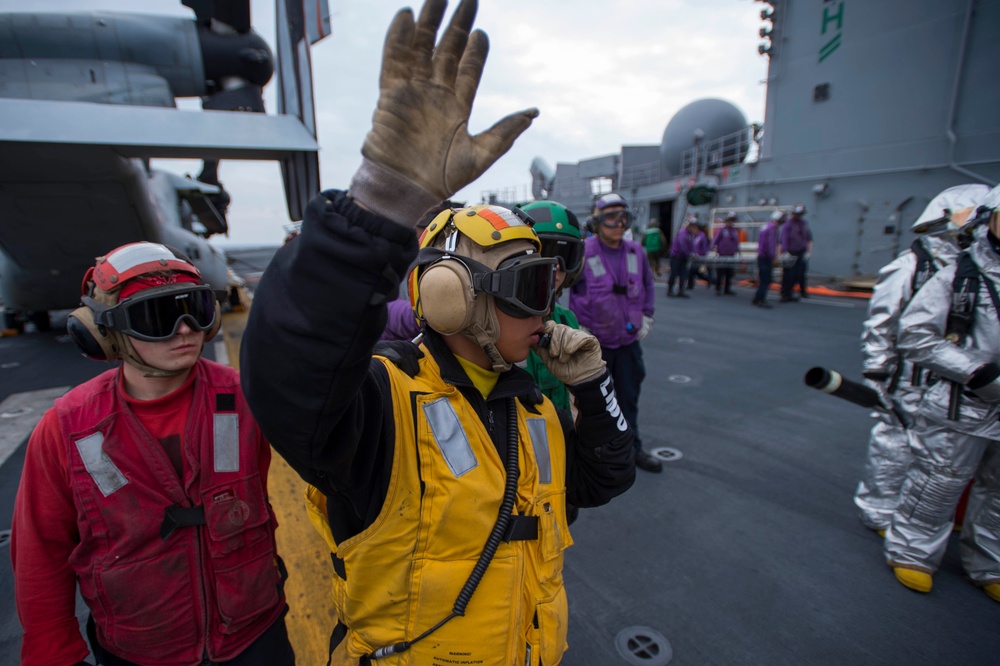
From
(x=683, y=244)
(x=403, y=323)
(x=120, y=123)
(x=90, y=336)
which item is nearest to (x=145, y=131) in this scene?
(x=120, y=123)

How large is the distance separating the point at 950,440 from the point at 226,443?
3.38 metres

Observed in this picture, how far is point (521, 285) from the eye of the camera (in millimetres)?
1151

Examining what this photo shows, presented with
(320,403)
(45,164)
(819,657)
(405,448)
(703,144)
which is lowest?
(819,657)

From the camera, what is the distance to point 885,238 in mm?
12031

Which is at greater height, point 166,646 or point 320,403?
point 320,403

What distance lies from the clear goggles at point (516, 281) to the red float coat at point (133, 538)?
0.97 m

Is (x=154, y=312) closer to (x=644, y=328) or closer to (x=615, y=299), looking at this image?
(x=615, y=299)

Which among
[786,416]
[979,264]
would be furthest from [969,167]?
[979,264]

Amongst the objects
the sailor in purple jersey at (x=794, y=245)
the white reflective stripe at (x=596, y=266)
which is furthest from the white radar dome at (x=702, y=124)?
the white reflective stripe at (x=596, y=266)

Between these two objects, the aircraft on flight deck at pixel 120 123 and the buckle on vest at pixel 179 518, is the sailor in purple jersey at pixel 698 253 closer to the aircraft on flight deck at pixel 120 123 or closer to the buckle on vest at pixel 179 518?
the aircraft on flight deck at pixel 120 123

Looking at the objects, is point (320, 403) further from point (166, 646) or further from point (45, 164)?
point (45, 164)

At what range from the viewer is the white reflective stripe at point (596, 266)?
11.9ft

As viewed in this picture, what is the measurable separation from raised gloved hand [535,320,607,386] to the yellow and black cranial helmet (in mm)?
212

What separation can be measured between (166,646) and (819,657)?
2.60m
